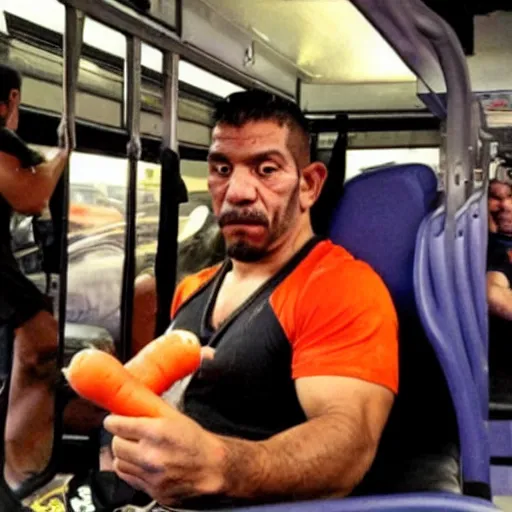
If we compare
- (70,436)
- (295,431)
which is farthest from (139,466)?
(70,436)

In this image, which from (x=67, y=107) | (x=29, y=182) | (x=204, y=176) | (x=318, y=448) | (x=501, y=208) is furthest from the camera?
(x=501, y=208)

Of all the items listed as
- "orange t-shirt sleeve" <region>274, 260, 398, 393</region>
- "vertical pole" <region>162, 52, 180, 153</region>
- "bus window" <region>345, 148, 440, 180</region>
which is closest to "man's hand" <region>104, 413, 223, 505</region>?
"orange t-shirt sleeve" <region>274, 260, 398, 393</region>

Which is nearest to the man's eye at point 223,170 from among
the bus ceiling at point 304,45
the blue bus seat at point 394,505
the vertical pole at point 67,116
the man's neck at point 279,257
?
the man's neck at point 279,257

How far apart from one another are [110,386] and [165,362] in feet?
0.52

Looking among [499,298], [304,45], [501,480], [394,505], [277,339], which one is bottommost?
[501,480]

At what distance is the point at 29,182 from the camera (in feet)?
8.06

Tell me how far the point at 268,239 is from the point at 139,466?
81 cm

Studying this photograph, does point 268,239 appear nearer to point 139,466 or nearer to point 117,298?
point 139,466

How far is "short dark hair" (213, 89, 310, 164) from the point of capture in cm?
203

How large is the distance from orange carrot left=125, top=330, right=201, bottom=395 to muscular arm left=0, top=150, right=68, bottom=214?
1175mm

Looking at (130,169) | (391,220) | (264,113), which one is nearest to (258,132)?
A: (264,113)

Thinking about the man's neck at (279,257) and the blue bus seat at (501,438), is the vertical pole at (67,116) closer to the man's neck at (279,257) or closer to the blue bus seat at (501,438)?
the man's neck at (279,257)

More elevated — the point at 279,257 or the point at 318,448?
the point at 279,257

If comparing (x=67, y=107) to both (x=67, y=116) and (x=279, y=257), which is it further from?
(x=279, y=257)
